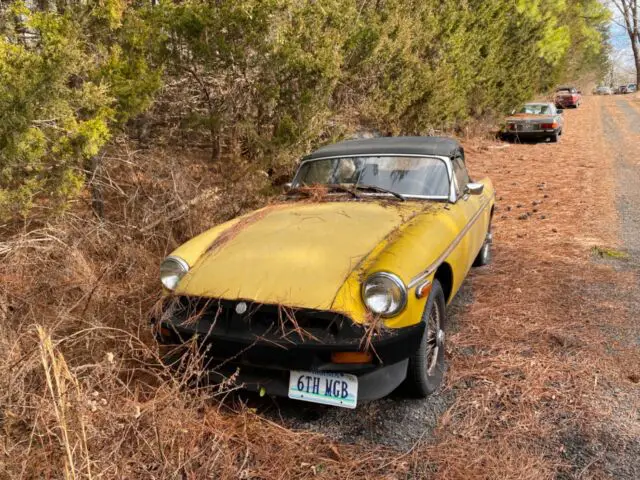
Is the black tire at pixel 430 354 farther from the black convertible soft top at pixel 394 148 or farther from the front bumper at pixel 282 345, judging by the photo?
the black convertible soft top at pixel 394 148

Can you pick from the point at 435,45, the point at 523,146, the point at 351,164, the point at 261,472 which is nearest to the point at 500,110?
the point at 523,146

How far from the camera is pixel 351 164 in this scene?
4.51 metres

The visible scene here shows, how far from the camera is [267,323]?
2.83m

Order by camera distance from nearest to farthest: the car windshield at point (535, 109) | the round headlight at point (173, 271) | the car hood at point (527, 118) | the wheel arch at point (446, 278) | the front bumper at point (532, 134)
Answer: the round headlight at point (173, 271), the wheel arch at point (446, 278), the front bumper at point (532, 134), the car hood at point (527, 118), the car windshield at point (535, 109)

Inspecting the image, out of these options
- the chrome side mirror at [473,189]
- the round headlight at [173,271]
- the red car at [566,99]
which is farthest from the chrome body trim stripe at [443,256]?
the red car at [566,99]

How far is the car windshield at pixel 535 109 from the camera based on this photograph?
18.4 meters

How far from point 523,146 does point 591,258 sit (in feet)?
41.2

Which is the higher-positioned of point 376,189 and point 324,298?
point 376,189

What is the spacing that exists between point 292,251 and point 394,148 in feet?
5.84

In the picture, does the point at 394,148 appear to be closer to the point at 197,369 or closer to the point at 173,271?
the point at 173,271

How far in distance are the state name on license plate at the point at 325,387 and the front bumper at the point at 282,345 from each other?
47mm

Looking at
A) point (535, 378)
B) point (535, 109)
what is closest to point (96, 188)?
A: point (535, 378)

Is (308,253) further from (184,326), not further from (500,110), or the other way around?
(500,110)

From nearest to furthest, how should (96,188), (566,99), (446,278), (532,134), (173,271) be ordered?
(173,271) → (446,278) → (96,188) → (532,134) → (566,99)
